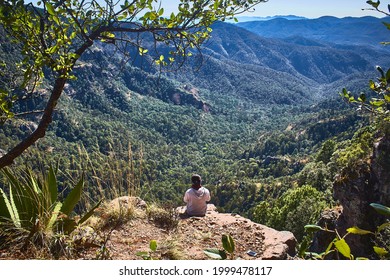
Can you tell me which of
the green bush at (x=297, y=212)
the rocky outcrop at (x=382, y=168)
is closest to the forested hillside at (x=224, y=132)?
the green bush at (x=297, y=212)

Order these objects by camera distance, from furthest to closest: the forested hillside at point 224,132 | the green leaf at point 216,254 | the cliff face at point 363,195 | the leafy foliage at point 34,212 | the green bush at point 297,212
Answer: the forested hillside at point 224,132
the green bush at point 297,212
the cliff face at point 363,195
the leafy foliage at point 34,212
the green leaf at point 216,254

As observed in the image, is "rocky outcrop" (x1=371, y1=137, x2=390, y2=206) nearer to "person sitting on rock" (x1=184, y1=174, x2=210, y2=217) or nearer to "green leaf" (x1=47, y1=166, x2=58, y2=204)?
"person sitting on rock" (x1=184, y1=174, x2=210, y2=217)

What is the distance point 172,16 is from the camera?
7.06ft

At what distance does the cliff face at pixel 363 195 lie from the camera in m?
9.94

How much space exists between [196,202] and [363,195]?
801cm

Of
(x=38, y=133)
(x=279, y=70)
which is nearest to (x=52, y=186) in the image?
(x=38, y=133)

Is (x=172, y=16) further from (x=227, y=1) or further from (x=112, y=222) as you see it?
(x=112, y=222)

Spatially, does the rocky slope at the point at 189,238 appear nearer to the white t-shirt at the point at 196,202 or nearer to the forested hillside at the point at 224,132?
the white t-shirt at the point at 196,202

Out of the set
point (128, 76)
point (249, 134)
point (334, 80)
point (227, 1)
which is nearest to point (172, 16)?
point (227, 1)

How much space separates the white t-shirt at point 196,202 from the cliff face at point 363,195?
693 centimetres

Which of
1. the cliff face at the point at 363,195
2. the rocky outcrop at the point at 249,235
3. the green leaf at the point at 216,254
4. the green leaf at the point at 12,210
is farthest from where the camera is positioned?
the cliff face at the point at 363,195

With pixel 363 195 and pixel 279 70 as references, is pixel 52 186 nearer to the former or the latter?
pixel 363 195

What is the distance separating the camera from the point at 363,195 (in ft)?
35.4

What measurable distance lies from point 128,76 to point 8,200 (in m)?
110
